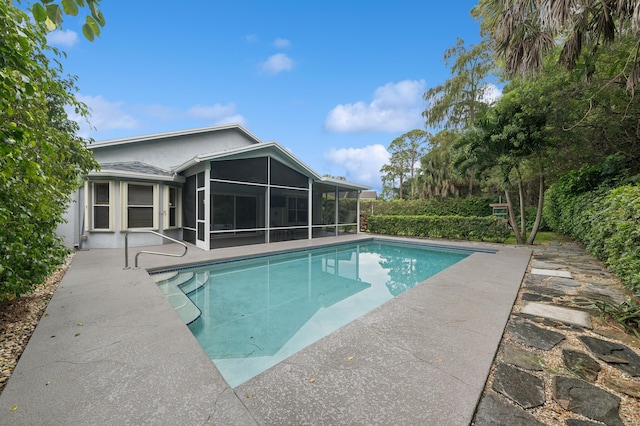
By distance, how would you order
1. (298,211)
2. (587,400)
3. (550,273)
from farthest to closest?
(298,211), (550,273), (587,400)

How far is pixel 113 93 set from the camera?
944cm

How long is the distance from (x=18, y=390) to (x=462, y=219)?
13546mm

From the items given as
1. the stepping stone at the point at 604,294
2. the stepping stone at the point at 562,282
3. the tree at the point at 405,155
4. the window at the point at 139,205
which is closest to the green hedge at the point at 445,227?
the stepping stone at the point at 562,282

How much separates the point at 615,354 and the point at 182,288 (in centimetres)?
637

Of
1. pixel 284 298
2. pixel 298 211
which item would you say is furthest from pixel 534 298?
pixel 298 211

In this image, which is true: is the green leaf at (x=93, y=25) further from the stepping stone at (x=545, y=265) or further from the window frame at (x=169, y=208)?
the window frame at (x=169, y=208)

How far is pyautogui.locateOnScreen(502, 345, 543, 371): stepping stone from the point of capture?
228cm

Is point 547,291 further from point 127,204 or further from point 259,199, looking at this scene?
point 127,204

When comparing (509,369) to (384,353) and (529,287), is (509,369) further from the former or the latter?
(529,287)

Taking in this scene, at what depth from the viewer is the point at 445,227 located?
12625 mm

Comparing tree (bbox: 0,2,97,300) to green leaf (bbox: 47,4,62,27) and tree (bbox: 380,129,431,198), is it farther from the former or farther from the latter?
tree (bbox: 380,129,431,198)

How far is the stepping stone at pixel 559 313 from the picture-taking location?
10.3 feet

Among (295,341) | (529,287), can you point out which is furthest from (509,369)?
(529,287)

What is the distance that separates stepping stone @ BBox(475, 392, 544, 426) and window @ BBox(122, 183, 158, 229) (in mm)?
10399
